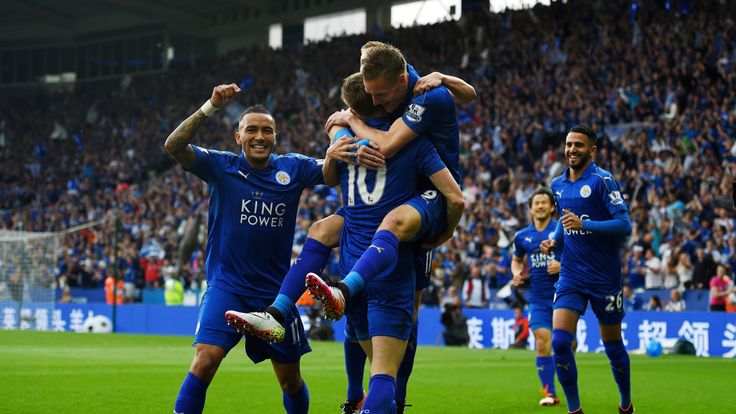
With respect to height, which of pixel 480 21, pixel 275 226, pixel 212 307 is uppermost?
pixel 480 21

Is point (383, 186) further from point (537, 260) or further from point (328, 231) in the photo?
point (537, 260)

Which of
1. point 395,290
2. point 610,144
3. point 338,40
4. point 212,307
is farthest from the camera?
point 338,40

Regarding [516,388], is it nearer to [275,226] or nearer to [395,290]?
[275,226]

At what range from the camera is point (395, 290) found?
6328mm

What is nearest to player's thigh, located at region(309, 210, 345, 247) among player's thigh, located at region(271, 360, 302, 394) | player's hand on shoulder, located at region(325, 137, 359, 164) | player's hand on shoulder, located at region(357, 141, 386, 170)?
player's hand on shoulder, located at region(325, 137, 359, 164)

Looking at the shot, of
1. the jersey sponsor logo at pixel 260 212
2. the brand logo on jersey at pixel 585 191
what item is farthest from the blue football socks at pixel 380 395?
the brand logo on jersey at pixel 585 191

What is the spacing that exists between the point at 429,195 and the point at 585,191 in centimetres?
381

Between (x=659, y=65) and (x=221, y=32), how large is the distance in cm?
2790

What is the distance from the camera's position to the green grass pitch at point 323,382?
431 inches

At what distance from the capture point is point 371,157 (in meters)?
6.38

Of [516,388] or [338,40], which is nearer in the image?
[516,388]

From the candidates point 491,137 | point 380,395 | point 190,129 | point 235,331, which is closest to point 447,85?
point 190,129

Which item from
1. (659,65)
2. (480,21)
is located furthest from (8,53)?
(659,65)

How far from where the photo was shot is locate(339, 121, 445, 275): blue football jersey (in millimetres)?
6492
